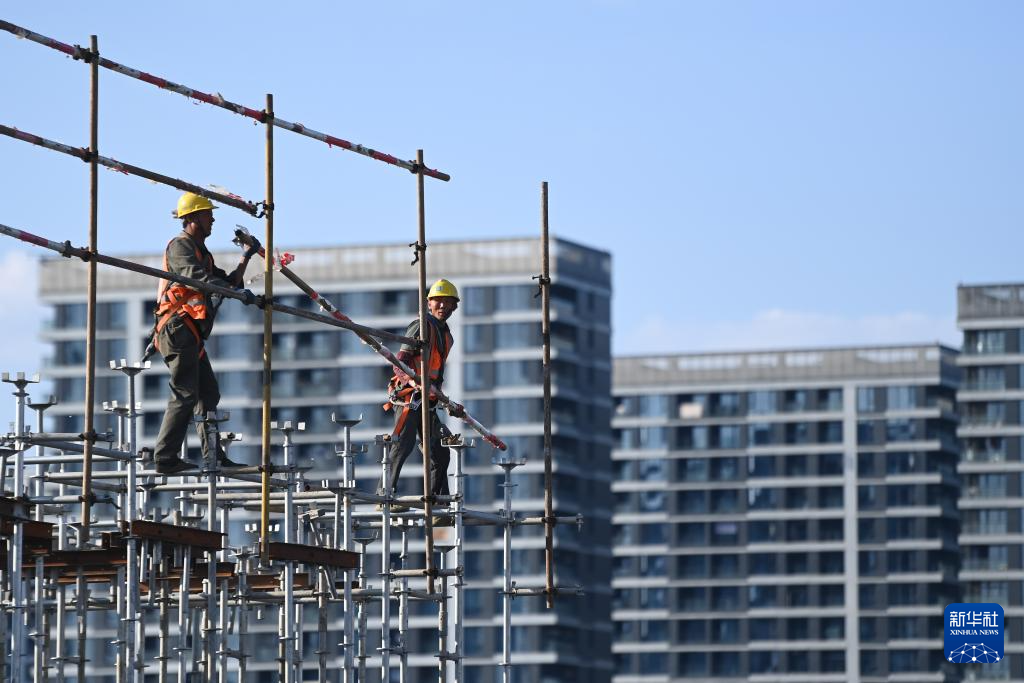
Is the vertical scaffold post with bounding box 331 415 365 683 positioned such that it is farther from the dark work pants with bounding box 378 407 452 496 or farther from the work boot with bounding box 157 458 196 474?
the work boot with bounding box 157 458 196 474

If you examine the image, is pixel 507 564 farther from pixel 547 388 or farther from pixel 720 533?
pixel 720 533

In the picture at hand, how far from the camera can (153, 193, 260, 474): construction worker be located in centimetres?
2009

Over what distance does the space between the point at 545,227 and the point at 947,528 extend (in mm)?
119081

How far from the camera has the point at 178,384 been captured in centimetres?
2020

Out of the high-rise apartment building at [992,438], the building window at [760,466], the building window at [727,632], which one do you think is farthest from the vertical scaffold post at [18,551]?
the building window at [760,466]

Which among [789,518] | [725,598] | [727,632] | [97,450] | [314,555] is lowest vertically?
[727,632]

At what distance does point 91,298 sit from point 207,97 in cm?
236

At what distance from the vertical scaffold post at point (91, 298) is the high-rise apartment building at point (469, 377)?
315 feet

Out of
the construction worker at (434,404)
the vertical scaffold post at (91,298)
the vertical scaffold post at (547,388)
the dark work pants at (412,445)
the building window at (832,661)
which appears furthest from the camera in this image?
the building window at (832,661)

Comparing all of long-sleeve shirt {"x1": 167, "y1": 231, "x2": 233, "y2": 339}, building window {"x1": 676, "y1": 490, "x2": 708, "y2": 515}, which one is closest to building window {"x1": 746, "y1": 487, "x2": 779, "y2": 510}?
building window {"x1": 676, "y1": 490, "x2": 708, "y2": 515}

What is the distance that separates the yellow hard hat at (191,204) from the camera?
799 inches

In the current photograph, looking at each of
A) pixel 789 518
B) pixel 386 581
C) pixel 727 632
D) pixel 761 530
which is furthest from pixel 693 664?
pixel 386 581

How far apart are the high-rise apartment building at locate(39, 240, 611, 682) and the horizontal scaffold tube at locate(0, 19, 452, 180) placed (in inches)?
3676

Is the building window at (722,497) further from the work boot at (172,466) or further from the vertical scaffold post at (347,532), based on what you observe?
the work boot at (172,466)
